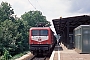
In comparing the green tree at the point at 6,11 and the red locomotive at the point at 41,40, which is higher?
the green tree at the point at 6,11

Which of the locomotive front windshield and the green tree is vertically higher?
the green tree

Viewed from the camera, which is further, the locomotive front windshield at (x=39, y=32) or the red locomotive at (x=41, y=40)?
the locomotive front windshield at (x=39, y=32)

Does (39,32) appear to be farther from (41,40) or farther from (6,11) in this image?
(6,11)

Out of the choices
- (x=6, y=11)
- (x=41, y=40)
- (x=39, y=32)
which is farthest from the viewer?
(x=6, y=11)

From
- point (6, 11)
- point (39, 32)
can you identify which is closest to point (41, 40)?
point (39, 32)

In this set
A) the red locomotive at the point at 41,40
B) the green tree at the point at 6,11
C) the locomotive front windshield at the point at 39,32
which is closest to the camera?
the red locomotive at the point at 41,40

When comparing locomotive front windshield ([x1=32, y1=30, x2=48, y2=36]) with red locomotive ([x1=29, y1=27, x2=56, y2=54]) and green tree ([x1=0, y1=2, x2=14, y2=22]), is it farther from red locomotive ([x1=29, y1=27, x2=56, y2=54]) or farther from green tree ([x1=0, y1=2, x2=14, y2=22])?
green tree ([x1=0, y1=2, x2=14, y2=22])

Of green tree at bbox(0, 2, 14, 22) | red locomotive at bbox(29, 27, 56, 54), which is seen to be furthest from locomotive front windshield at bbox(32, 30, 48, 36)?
green tree at bbox(0, 2, 14, 22)

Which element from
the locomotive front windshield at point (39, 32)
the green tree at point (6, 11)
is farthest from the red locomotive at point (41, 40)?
the green tree at point (6, 11)

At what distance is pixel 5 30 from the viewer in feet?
153

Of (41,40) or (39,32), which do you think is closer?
(41,40)

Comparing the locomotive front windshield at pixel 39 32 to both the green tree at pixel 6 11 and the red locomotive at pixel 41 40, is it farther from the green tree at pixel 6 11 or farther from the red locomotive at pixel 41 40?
the green tree at pixel 6 11

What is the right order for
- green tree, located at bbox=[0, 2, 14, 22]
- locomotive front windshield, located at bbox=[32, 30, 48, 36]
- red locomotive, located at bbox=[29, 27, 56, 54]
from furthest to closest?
green tree, located at bbox=[0, 2, 14, 22] < locomotive front windshield, located at bbox=[32, 30, 48, 36] < red locomotive, located at bbox=[29, 27, 56, 54]

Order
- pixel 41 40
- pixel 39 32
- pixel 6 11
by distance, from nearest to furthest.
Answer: pixel 41 40 < pixel 39 32 < pixel 6 11
